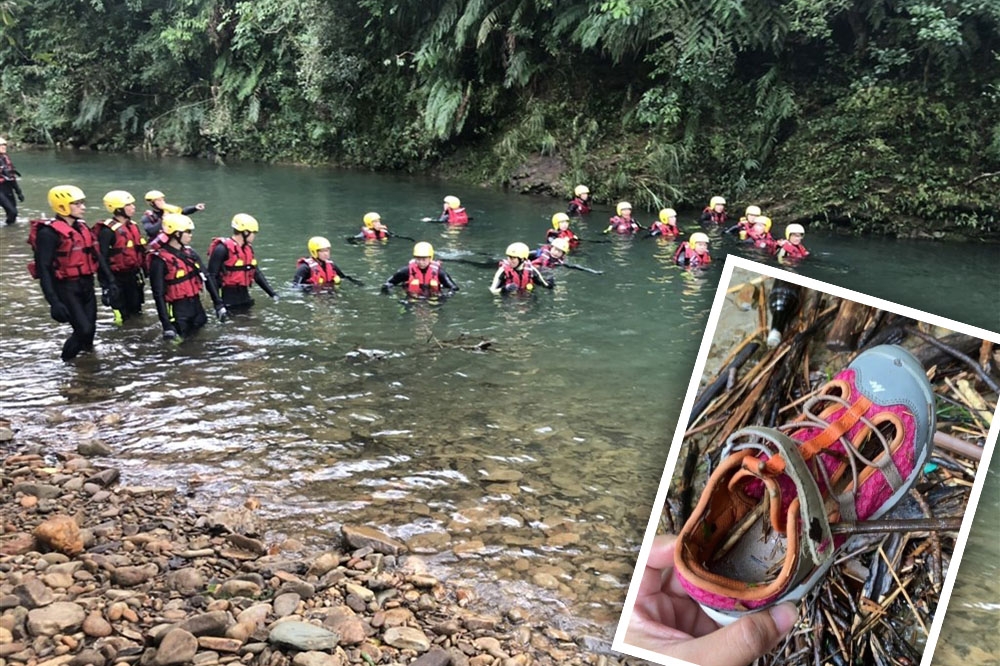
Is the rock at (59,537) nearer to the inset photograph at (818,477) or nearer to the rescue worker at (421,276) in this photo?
the inset photograph at (818,477)

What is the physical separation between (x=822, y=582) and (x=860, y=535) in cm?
17

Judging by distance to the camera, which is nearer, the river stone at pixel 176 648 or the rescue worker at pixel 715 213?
the river stone at pixel 176 648

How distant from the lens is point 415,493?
5.57 metres

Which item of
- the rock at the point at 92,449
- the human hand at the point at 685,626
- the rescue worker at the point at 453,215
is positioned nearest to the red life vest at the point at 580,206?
the rescue worker at the point at 453,215

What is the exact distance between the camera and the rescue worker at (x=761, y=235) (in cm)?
1526

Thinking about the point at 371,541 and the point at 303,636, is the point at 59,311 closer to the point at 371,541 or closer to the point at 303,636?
the point at 371,541

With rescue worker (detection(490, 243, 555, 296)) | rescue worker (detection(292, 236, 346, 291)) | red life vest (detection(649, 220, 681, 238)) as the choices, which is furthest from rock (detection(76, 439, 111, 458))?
red life vest (detection(649, 220, 681, 238))

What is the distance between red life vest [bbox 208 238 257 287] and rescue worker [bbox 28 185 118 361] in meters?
1.74

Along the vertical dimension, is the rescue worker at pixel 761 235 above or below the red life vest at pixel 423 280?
above

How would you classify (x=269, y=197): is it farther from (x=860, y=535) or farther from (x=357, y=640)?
(x=860, y=535)

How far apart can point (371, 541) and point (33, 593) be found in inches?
74.9

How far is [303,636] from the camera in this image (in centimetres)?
338

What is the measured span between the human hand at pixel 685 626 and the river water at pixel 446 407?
7.44 feet

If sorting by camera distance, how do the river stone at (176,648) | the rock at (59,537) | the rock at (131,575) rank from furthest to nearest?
1. the rock at (59,537)
2. the rock at (131,575)
3. the river stone at (176,648)
